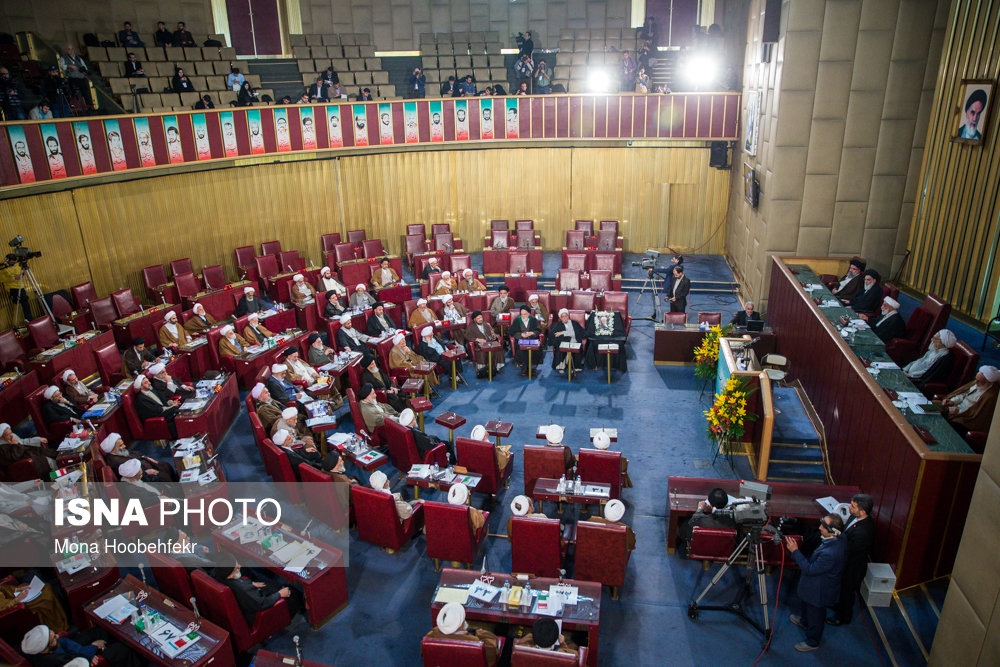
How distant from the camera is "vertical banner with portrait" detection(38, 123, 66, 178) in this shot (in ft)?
39.2

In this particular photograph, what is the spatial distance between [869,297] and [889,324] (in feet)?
3.21

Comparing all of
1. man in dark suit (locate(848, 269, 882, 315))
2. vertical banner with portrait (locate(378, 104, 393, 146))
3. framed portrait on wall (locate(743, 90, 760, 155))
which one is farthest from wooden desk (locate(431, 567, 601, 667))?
vertical banner with portrait (locate(378, 104, 393, 146))

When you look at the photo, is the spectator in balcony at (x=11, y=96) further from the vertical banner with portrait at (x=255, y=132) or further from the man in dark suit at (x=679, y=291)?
the man in dark suit at (x=679, y=291)

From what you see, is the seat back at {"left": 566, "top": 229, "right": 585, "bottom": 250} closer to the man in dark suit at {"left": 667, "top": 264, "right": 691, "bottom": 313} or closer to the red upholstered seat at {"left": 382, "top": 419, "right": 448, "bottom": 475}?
the man in dark suit at {"left": 667, "top": 264, "right": 691, "bottom": 313}

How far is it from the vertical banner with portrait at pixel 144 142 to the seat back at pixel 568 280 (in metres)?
8.70

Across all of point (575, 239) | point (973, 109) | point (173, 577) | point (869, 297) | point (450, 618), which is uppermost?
point (973, 109)

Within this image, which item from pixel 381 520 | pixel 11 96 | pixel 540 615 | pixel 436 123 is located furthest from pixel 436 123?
pixel 540 615

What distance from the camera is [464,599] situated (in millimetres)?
6094

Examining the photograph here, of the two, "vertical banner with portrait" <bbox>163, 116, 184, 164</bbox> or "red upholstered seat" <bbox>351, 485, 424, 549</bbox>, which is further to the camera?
"vertical banner with portrait" <bbox>163, 116, 184, 164</bbox>

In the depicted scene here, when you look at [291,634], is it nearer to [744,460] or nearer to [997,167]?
[744,460]

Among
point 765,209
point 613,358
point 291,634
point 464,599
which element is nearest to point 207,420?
point 291,634

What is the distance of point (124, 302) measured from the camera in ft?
42.4

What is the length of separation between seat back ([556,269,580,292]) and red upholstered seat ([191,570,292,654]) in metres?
9.44

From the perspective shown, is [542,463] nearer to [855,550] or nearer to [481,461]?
[481,461]
